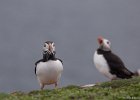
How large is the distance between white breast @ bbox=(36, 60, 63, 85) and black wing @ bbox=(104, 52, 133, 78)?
2.29 metres

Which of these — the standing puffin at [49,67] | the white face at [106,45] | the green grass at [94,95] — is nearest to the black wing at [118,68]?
the white face at [106,45]

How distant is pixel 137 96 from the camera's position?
47.2 feet

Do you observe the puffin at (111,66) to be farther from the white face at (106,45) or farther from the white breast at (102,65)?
the white face at (106,45)

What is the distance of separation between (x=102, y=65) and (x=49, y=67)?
8.13 ft

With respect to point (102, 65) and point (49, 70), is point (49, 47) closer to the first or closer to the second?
point (49, 70)

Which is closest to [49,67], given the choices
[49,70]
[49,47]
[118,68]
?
[49,70]

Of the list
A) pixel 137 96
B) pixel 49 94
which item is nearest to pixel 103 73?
pixel 49 94

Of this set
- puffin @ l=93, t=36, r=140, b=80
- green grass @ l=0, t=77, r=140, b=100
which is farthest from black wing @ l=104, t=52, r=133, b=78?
green grass @ l=0, t=77, r=140, b=100

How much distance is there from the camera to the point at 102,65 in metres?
22.0

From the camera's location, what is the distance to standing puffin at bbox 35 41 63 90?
21469mm

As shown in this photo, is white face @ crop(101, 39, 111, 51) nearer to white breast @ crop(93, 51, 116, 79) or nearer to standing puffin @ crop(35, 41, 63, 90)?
white breast @ crop(93, 51, 116, 79)

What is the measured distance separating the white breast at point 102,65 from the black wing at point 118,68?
6.9 inches

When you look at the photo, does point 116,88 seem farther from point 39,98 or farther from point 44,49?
point 44,49

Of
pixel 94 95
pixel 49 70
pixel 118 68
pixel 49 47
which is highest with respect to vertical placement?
pixel 49 47
